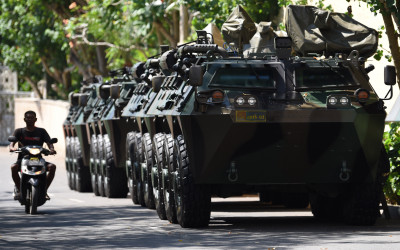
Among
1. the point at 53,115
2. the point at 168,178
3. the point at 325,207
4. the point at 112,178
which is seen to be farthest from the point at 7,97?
the point at 168,178

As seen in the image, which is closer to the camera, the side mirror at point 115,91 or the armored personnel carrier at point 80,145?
the side mirror at point 115,91

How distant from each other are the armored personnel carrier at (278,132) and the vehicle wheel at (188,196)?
0.04ft

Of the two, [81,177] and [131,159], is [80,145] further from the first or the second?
[131,159]

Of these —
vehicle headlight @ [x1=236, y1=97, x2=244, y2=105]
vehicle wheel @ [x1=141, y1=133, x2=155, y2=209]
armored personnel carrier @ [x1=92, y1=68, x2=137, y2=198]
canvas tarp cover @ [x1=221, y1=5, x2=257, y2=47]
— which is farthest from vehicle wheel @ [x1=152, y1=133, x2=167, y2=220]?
armored personnel carrier @ [x1=92, y1=68, x2=137, y2=198]

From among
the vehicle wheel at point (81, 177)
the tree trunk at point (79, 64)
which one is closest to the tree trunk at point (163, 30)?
the vehicle wheel at point (81, 177)

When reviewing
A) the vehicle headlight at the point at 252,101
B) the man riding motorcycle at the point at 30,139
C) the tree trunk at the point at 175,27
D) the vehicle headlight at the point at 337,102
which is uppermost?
the tree trunk at the point at 175,27

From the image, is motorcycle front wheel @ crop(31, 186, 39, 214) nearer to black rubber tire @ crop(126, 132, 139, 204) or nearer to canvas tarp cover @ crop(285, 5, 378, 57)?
black rubber tire @ crop(126, 132, 139, 204)

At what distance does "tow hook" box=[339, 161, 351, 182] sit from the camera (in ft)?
53.4

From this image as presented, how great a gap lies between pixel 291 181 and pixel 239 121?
1111 mm

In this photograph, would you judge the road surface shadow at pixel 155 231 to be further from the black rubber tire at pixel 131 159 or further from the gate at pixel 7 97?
the gate at pixel 7 97

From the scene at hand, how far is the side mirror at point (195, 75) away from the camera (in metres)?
16.0

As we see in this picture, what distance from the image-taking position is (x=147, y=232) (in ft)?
53.5

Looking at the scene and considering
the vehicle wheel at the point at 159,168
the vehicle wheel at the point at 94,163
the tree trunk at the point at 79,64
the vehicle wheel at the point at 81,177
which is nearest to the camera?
the vehicle wheel at the point at 159,168

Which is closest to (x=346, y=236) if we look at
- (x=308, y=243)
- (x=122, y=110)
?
(x=308, y=243)
